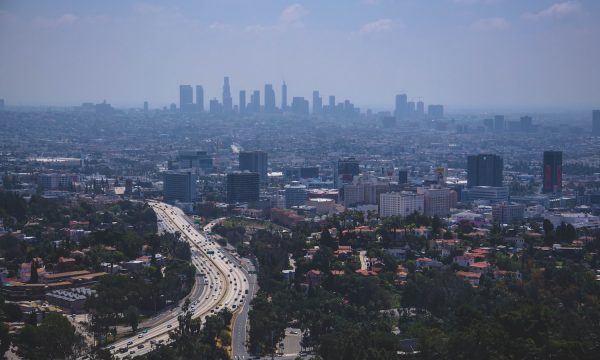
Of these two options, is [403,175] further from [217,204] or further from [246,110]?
[246,110]

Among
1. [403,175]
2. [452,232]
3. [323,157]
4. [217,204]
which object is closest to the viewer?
[452,232]

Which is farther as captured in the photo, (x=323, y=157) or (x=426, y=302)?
(x=323, y=157)

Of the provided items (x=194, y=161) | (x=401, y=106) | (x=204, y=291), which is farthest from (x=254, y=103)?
(x=204, y=291)

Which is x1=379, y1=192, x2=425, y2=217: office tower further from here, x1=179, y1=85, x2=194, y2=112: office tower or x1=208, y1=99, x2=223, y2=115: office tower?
x1=179, y1=85, x2=194, y2=112: office tower

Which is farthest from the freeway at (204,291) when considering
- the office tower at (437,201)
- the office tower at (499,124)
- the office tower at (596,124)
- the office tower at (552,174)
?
the office tower at (499,124)

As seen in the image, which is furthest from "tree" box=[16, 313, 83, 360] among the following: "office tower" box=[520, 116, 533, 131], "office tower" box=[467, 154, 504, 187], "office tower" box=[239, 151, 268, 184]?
"office tower" box=[520, 116, 533, 131]

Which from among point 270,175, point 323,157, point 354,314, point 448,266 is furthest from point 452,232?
point 323,157

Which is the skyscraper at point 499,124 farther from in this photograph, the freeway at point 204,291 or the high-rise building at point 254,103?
the freeway at point 204,291
